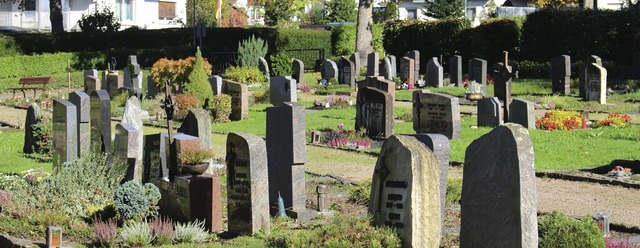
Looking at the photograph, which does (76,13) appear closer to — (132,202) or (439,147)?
(132,202)

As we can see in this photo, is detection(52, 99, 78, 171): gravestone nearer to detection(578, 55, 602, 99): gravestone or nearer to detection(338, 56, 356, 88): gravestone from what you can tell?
detection(578, 55, 602, 99): gravestone

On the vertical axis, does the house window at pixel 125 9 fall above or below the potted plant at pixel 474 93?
above

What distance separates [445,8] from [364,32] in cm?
2451

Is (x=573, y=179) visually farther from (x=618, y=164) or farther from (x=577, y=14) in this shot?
(x=577, y=14)

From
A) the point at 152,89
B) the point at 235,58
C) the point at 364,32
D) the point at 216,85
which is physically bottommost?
the point at 152,89

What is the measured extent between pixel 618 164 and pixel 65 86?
86.9ft

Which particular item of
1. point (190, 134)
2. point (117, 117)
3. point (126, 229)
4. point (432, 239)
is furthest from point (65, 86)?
point (432, 239)

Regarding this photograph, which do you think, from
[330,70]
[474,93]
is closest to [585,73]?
[474,93]

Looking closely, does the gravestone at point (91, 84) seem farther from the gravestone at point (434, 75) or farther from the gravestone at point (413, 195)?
the gravestone at point (413, 195)

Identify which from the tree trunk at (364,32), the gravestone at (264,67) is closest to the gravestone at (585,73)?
the gravestone at (264,67)

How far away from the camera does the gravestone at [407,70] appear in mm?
40309

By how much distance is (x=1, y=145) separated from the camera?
23.4 m

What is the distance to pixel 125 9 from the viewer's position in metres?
74.6

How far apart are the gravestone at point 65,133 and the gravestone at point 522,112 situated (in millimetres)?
9893
